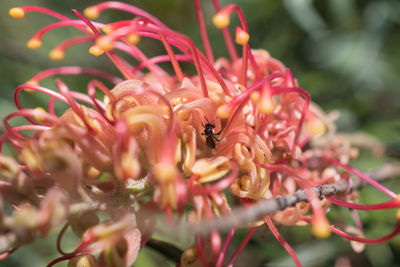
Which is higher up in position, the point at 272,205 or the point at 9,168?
the point at 9,168

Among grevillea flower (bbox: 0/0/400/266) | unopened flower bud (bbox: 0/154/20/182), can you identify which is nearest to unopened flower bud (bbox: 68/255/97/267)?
grevillea flower (bbox: 0/0/400/266)

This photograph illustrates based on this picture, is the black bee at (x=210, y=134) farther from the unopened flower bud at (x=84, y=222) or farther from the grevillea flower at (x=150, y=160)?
the unopened flower bud at (x=84, y=222)

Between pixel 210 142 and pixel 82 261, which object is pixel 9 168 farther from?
pixel 210 142

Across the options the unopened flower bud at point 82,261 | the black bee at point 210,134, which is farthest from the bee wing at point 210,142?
the unopened flower bud at point 82,261

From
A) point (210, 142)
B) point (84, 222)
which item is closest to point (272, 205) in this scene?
point (210, 142)

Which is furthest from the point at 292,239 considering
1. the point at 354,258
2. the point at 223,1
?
the point at 223,1

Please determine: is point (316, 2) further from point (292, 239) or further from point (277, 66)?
point (292, 239)

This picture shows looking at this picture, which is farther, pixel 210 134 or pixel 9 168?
pixel 210 134
